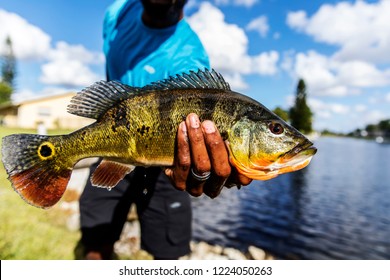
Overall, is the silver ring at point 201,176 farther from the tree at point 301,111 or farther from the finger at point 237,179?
the tree at point 301,111

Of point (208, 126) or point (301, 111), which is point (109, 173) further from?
point (301, 111)

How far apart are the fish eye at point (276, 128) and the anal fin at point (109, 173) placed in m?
1.37

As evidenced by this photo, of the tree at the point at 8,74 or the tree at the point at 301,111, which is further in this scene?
the tree at the point at 301,111

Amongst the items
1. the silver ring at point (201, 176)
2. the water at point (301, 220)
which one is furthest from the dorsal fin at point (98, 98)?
the water at point (301, 220)

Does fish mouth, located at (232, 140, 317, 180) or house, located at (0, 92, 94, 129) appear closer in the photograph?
fish mouth, located at (232, 140, 317, 180)

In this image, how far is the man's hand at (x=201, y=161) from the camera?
118 inches

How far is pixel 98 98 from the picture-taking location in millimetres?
3168

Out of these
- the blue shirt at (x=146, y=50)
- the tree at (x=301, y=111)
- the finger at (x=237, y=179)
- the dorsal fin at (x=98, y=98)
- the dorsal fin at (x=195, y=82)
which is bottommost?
the finger at (x=237, y=179)

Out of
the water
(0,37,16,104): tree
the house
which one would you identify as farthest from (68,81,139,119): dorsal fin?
(0,37,16,104): tree

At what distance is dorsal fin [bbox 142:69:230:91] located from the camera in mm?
3088

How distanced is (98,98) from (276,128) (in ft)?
5.60

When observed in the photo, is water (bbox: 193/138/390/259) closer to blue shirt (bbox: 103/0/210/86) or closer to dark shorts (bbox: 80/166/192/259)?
dark shorts (bbox: 80/166/192/259)

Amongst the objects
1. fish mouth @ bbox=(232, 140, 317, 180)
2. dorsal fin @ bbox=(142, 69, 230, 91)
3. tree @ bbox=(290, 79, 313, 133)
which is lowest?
fish mouth @ bbox=(232, 140, 317, 180)

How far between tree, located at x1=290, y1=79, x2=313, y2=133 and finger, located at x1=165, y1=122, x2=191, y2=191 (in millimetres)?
99085
